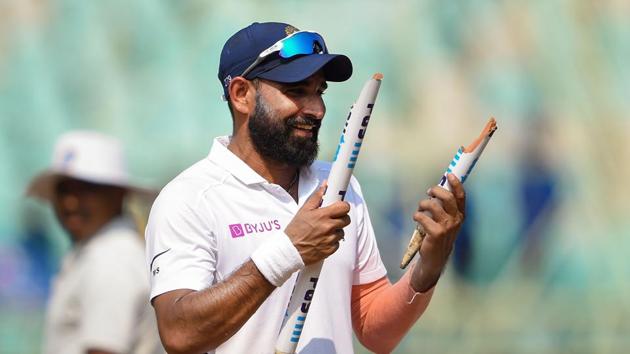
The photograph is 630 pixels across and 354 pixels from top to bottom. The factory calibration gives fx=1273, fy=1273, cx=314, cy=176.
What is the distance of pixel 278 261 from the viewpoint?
8.91 ft

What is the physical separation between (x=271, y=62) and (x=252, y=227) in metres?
0.41

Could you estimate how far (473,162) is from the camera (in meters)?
2.91

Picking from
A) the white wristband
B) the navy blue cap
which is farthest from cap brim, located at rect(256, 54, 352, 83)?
the white wristband

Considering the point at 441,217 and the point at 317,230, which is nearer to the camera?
the point at 317,230

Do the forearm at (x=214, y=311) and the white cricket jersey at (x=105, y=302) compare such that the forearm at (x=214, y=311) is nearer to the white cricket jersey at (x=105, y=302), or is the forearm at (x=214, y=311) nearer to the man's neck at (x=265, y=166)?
the man's neck at (x=265, y=166)

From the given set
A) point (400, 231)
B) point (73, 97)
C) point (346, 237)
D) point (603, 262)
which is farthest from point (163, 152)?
point (346, 237)

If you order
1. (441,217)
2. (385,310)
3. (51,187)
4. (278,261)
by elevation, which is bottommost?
(51,187)

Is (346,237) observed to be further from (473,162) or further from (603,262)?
(603,262)

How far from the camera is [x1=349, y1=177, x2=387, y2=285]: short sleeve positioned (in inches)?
125

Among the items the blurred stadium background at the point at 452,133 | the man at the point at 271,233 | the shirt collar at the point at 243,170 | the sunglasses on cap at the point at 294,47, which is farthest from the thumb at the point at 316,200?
the blurred stadium background at the point at 452,133

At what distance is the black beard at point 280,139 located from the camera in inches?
Result: 118

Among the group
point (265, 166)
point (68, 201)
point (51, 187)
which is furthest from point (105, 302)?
point (265, 166)

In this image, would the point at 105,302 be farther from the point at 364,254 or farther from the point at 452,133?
the point at 452,133

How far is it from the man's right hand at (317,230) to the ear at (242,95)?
46 cm
